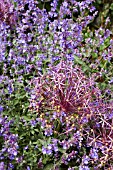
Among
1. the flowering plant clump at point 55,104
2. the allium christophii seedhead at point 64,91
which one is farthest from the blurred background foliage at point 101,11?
the allium christophii seedhead at point 64,91

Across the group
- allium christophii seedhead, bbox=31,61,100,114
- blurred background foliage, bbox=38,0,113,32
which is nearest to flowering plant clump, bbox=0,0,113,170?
allium christophii seedhead, bbox=31,61,100,114

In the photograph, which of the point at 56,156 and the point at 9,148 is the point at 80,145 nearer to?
the point at 56,156

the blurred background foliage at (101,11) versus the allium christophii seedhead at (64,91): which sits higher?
the blurred background foliage at (101,11)

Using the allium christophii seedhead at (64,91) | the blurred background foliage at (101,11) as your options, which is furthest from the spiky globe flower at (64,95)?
the blurred background foliage at (101,11)

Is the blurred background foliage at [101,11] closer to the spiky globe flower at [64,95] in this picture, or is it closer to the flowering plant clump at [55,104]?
the flowering plant clump at [55,104]

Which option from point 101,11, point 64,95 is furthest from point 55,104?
point 101,11

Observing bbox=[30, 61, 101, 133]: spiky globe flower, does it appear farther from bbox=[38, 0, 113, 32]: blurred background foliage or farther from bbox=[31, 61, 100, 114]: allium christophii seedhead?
bbox=[38, 0, 113, 32]: blurred background foliage

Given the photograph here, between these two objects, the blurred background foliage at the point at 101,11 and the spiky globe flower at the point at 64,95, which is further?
the blurred background foliage at the point at 101,11

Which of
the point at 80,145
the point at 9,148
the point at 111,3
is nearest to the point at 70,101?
the point at 80,145
